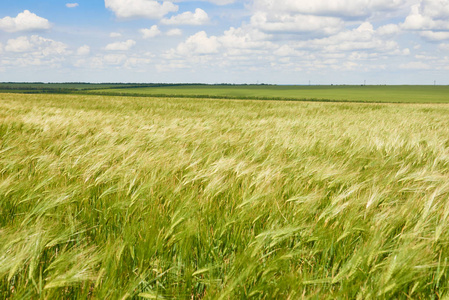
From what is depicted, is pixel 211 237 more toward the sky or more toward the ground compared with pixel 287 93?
more toward the ground

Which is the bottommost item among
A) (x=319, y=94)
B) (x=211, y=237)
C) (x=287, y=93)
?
(x=211, y=237)

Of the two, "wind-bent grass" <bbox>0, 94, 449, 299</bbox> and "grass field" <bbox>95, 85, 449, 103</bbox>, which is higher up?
"grass field" <bbox>95, 85, 449, 103</bbox>

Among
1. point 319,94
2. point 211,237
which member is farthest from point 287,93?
point 211,237

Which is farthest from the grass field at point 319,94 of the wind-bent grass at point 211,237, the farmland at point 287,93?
the wind-bent grass at point 211,237

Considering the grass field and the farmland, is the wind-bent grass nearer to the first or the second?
the farmland

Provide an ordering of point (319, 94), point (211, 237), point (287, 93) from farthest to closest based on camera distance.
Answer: point (287, 93) → point (319, 94) → point (211, 237)

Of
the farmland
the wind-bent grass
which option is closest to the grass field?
the farmland

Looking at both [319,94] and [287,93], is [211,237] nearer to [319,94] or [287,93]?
[319,94]

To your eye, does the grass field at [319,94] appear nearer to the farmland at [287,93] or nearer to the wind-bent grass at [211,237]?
the farmland at [287,93]

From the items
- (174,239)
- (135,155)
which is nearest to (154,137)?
(135,155)

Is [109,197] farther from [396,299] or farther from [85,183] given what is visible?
[396,299]

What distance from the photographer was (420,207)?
60.7 inches

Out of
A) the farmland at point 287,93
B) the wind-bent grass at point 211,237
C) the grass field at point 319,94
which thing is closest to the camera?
the wind-bent grass at point 211,237

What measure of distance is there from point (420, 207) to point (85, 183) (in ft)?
5.89
